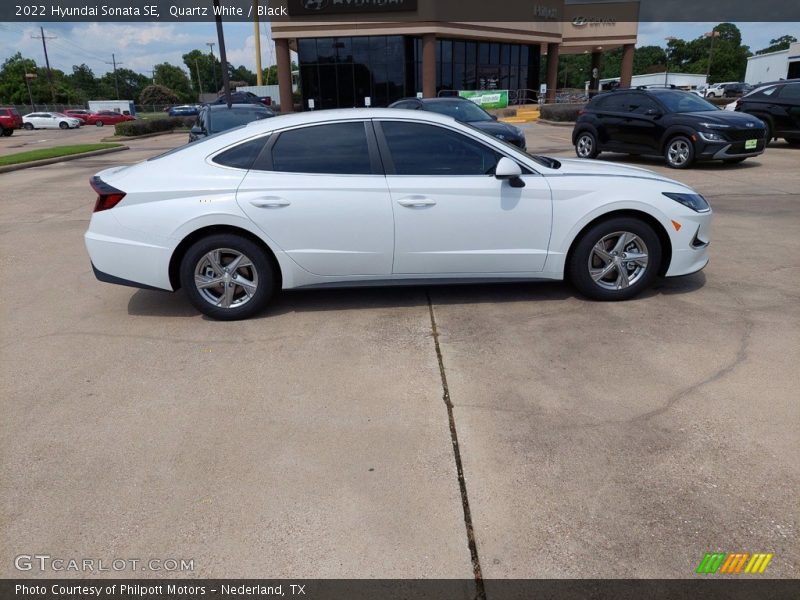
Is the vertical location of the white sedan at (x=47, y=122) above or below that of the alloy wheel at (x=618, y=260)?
below

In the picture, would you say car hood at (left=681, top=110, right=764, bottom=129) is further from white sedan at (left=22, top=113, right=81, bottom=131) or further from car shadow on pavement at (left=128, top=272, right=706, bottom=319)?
white sedan at (left=22, top=113, right=81, bottom=131)

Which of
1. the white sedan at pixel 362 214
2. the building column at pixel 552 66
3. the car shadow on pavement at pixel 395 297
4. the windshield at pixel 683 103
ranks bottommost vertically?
the car shadow on pavement at pixel 395 297

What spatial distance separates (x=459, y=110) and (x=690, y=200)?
30.5 ft

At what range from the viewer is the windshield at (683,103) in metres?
12.1

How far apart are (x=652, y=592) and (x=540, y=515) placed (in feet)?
1.72

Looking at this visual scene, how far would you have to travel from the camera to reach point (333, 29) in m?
40.6

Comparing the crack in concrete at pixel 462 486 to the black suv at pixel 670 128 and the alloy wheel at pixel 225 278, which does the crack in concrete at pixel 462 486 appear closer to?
the alloy wheel at pixel 225 278

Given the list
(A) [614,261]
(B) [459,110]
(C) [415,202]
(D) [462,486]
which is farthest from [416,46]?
(D) [462,486]

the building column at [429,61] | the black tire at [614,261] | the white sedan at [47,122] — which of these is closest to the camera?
the black tire at [614,261]

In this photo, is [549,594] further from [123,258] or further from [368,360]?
[123,258]

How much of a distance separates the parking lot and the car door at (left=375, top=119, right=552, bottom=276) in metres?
0.46

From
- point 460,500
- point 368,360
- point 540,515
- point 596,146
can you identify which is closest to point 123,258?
point 368,360

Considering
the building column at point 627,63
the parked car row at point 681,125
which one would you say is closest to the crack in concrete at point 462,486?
the parked car row at point 681,125

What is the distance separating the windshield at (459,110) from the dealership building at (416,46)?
98.0ft
